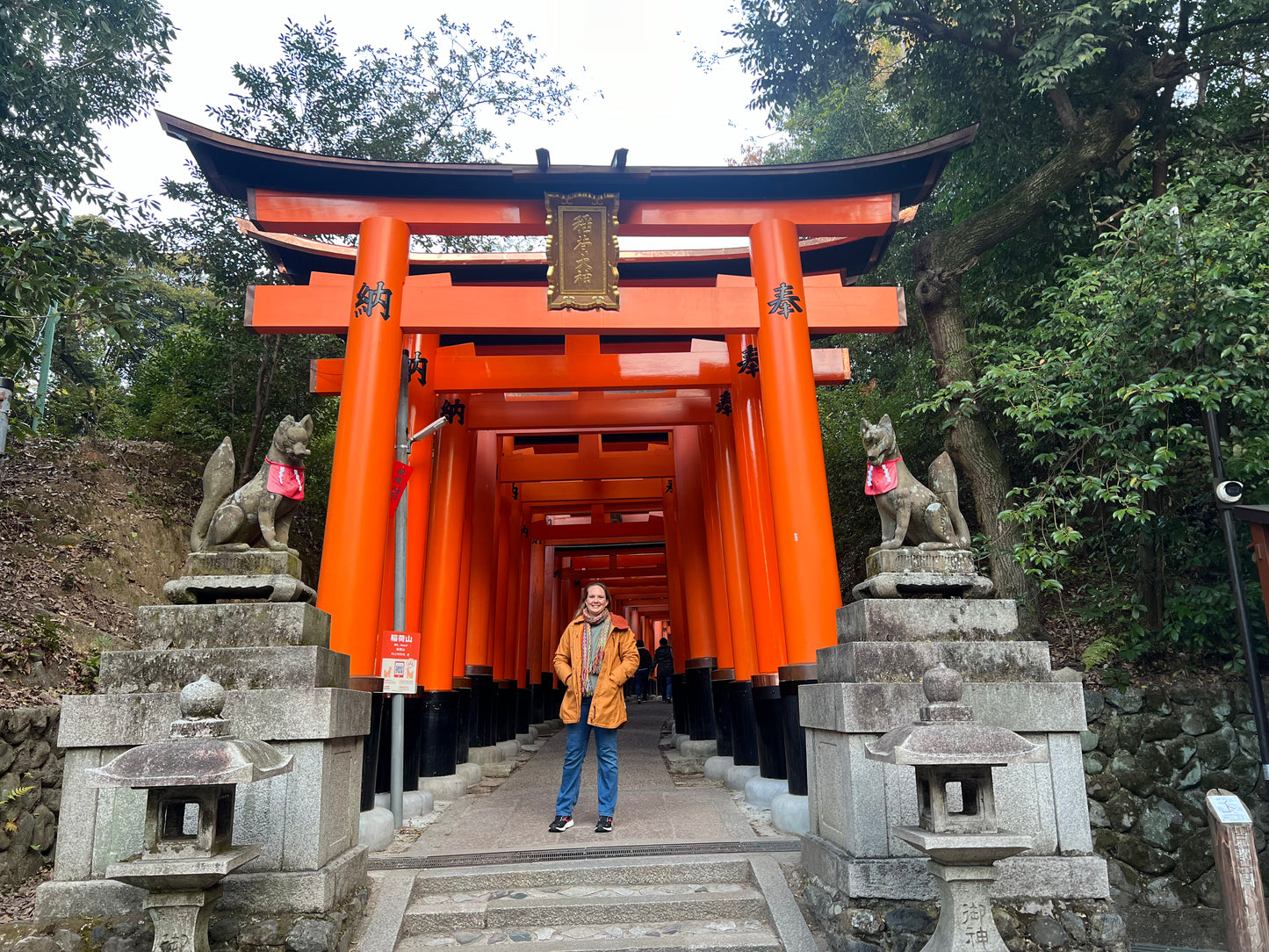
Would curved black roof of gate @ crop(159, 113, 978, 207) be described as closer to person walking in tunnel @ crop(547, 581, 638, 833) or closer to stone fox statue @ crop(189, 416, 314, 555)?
stone fox statue @ crop(189, 416, 314, 555)

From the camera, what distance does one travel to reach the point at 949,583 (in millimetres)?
4613

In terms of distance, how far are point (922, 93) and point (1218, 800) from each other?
9.55 m

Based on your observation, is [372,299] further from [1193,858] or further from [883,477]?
[1193,858]

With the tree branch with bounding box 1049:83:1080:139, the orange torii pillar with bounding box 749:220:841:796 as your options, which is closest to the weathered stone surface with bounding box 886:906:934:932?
the orange torii pillar with bounding box 749:220:841:796

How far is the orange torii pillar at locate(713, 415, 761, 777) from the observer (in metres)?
8.38

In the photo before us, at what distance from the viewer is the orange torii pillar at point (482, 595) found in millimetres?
11320

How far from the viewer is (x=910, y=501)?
484 cm

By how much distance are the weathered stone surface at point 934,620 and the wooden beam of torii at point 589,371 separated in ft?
17.1

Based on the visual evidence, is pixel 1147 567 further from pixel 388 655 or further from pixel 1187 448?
pixel 388 655

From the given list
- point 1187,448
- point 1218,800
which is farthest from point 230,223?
point 1218,800

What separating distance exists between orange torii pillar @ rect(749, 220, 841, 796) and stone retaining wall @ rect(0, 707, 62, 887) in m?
5.28

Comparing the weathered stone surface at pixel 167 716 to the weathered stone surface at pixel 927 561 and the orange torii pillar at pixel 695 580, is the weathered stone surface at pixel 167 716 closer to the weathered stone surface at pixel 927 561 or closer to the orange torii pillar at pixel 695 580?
the weathered stone surface at pixel 927 561

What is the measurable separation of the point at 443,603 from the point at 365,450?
297cm

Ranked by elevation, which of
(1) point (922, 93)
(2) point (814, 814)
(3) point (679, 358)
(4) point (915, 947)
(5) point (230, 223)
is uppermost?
(1) point (922, 93)
